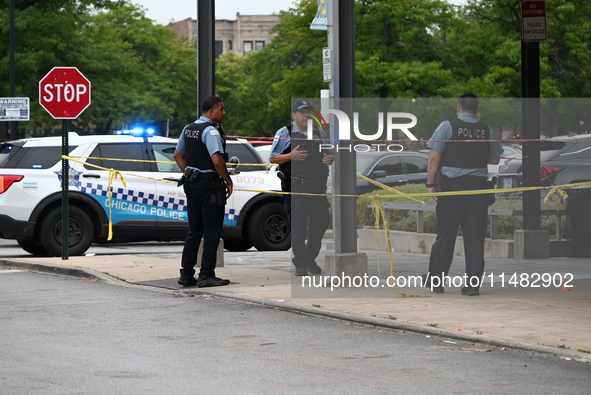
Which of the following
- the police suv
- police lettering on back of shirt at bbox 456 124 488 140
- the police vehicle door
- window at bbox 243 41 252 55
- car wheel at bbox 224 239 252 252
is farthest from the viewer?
window at bbox 243 41 252 55

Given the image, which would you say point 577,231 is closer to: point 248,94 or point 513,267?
point 513,267

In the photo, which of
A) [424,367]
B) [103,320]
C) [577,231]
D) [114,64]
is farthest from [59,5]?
[424,367]

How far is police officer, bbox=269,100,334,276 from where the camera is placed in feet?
39.7

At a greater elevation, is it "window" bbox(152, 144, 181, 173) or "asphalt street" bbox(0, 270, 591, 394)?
"window" bbox(152, 144, 181, 173)

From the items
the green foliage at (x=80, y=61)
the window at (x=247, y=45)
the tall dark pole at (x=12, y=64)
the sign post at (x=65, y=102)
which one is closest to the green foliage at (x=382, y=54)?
the green foliage at (x=80, y=61)

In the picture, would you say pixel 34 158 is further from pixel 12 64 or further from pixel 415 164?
pixel 12 64

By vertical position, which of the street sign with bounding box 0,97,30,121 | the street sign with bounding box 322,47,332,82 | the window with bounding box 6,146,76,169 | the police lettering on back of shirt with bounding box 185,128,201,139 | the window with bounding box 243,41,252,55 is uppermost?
the window with bounding box 243,41,252,55

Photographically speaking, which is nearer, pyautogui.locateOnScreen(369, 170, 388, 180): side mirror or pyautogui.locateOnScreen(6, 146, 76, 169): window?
pyautogui.locateOnScreen(369, 170, 388, 180): side mirror

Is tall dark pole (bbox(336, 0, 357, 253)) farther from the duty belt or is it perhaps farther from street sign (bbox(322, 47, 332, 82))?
the duty belt

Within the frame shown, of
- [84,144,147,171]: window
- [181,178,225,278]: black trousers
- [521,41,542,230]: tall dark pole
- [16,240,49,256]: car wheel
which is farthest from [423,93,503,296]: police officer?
[16,240,49,256]: car wheel

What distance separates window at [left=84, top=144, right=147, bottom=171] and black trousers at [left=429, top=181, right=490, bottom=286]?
6999 mm

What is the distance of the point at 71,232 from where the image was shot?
16422 mm

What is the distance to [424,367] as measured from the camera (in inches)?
287

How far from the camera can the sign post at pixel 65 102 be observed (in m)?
15.0
